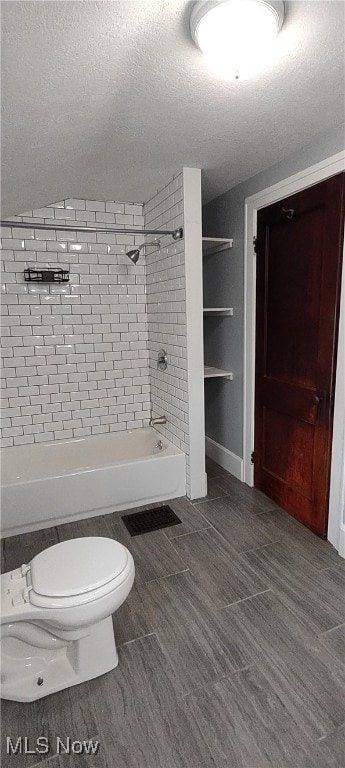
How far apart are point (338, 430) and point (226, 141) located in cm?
167

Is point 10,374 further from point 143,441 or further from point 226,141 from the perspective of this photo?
point 226,141

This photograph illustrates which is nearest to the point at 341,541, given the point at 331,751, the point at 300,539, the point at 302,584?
the point at 300,539

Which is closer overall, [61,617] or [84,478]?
[61,617]

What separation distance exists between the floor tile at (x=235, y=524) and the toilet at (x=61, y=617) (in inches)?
40.6

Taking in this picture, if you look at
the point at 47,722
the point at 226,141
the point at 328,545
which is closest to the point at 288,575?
the point at 328,545

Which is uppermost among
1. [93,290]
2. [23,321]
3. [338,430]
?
[93,290]

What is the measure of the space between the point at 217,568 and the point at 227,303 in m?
1.94

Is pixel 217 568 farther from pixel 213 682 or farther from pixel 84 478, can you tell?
pixel 84 478

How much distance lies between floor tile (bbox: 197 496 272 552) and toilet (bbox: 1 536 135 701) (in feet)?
3.38

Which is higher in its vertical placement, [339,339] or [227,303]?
[227,303]

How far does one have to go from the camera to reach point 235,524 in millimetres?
2523

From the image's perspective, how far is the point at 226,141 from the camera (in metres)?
2.00

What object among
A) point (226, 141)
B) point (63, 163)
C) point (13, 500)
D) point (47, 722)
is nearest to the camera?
point (47, 722)

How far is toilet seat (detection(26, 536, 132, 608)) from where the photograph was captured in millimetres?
1325
